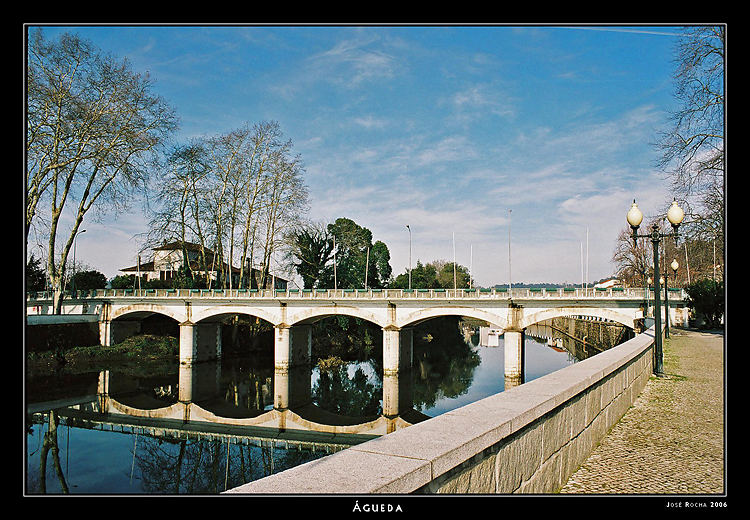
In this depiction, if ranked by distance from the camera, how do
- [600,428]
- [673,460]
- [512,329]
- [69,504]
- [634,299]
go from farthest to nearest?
[512,329] → [634,299] → [600,428] → [673,460] → [69,504]

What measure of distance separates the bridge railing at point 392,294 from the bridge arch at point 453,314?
0.85m

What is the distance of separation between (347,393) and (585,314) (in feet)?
51.7

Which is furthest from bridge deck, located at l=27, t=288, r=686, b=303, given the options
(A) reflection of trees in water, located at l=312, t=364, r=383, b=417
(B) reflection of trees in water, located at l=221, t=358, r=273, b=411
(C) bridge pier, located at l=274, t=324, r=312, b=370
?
(A) reflection of trees in water, located at l=312, t=364, r=383, b=417

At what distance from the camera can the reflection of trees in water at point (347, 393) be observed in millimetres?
28047

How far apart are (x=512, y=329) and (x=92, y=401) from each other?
81.0ft

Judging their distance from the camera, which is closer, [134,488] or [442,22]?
[442,22]

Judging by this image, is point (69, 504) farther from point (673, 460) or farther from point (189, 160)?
point (189, 160)

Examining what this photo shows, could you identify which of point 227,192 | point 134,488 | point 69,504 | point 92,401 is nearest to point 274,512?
point 69,504

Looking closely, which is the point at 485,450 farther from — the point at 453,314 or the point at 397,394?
the point at 453,314

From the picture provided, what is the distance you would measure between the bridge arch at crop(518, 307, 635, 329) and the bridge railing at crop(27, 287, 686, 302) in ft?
2.71

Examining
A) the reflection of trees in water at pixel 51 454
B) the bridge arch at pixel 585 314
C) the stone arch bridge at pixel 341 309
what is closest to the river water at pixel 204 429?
the reflection of trees in water at pixel 51 454

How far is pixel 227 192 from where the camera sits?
43.2 metres

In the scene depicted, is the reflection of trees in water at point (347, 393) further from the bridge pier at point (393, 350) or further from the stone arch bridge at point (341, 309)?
the stone arch bridge at point (341, 309)

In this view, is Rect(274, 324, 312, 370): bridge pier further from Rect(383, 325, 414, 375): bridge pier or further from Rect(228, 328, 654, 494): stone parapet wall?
Rect(228, 328, 654, 494): stone parapet wall
